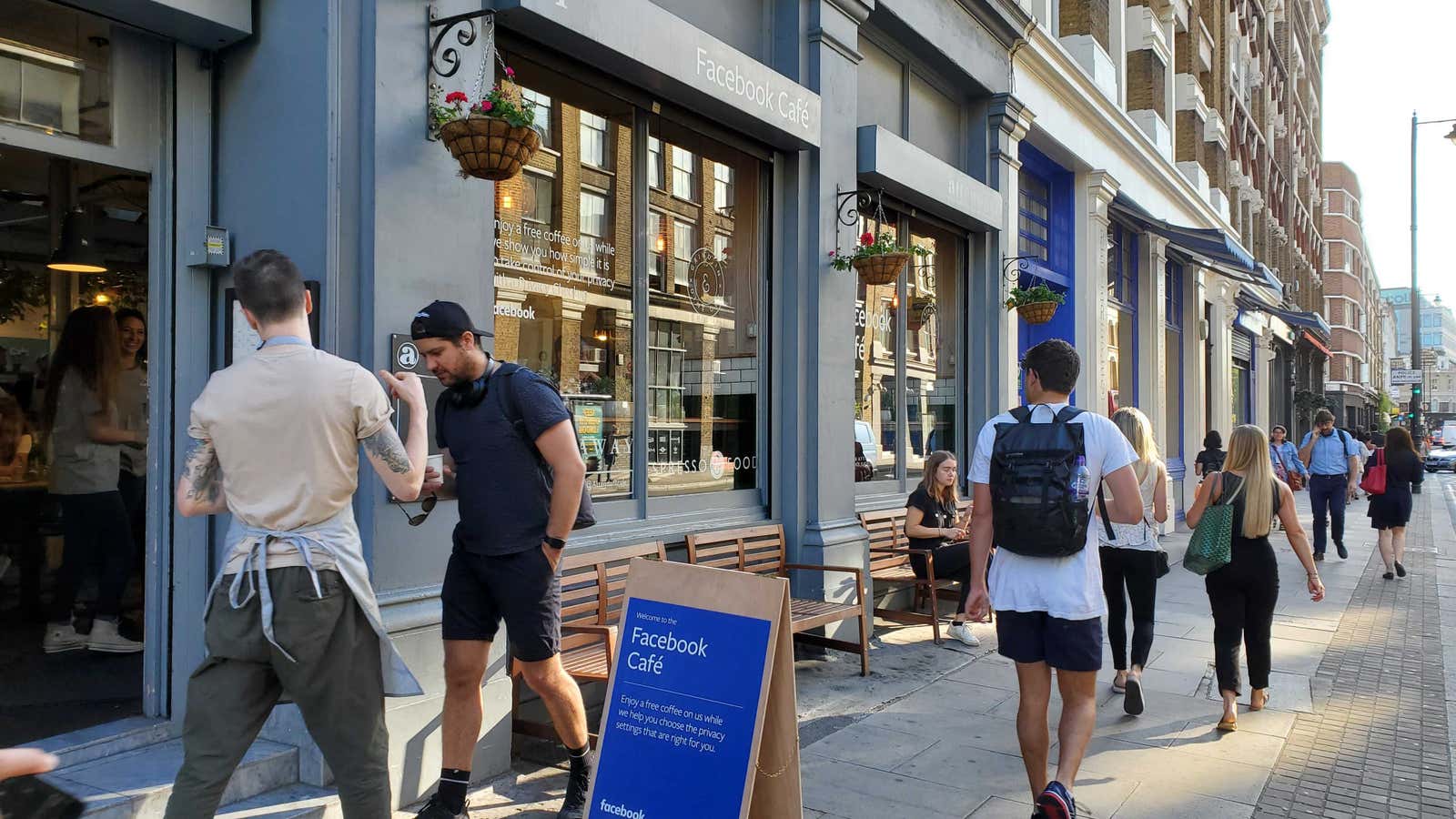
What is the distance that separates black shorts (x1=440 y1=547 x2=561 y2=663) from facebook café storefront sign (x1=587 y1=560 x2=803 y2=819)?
1.13 ft

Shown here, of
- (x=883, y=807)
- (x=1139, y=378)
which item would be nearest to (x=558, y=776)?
(x=883, y=807)

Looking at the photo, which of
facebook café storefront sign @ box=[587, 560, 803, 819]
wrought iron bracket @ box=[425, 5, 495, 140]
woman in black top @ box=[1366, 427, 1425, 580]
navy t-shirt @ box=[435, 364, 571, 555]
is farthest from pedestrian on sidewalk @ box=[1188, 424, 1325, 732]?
woman in black top @ box=[1366, 427, 1425, 580]


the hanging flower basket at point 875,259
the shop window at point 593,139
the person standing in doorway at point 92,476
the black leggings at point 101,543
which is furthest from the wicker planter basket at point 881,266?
the black leggings at point 101,543

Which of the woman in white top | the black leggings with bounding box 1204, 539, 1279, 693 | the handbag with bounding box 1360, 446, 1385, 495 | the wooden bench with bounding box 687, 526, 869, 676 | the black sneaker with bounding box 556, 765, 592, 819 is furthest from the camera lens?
the handbag with bounding box 1360, 446, 1385, 495

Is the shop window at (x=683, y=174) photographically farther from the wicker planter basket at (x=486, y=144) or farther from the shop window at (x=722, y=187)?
the wicker planter basket at (x=486, y=144)

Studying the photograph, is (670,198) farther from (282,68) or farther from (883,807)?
(883,807)

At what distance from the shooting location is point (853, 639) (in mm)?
7211

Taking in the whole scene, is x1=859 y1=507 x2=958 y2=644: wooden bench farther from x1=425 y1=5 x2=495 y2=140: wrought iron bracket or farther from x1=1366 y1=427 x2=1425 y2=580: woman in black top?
x1=1366 y1=427 x2=1425 y2=580: woman in black top

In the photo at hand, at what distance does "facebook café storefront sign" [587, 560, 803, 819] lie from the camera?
327 centimetres

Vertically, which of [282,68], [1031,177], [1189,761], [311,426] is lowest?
[1189,761]

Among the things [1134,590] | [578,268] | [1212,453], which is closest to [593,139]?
[578,268]

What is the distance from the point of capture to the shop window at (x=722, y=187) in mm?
7094

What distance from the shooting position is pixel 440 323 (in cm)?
364

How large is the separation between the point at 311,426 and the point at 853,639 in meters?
5.12
